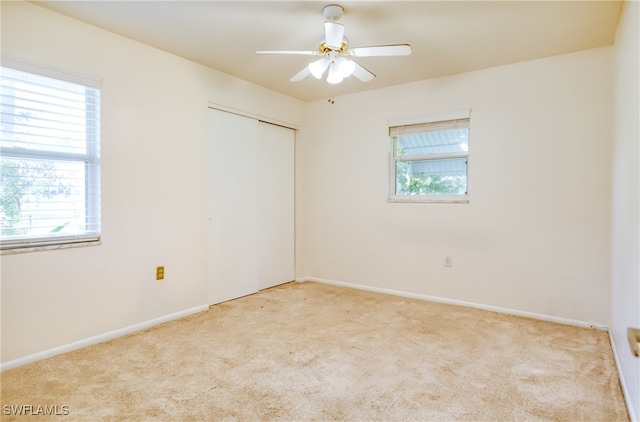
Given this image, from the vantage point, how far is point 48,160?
2480mm

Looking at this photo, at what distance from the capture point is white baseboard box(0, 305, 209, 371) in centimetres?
231

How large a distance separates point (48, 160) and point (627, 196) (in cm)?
376

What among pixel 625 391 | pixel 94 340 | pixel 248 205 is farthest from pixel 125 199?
pixel 625 391

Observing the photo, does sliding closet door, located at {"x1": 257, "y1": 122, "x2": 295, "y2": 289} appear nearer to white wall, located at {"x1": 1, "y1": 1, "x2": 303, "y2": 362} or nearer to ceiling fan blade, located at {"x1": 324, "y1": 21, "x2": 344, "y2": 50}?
white wall, located at {"x1": 1, "y1": 1, "x2": 303, "y2": 362}

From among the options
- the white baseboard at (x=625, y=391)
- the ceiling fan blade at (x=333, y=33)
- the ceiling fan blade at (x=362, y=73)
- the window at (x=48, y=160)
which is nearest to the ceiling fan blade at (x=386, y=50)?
the ceiling fan blade at (x=333, y=33)

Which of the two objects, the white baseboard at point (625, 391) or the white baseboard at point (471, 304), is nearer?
the white baseboard at point (625, 391)

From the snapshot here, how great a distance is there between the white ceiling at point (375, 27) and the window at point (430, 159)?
2.14ft

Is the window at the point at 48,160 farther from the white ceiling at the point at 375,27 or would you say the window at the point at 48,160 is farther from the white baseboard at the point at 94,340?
the white baseboard at the point at 94,340

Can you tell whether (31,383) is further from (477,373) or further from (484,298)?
(484,298)

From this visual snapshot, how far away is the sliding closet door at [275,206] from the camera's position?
14.0 ft

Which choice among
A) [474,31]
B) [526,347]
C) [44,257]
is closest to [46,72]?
[44,257]

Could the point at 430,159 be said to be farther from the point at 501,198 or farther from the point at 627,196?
the point at 627,196

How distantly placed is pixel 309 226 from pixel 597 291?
312 centimetres

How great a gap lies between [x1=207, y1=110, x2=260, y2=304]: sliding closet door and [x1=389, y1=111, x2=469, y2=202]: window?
1.66 metres
